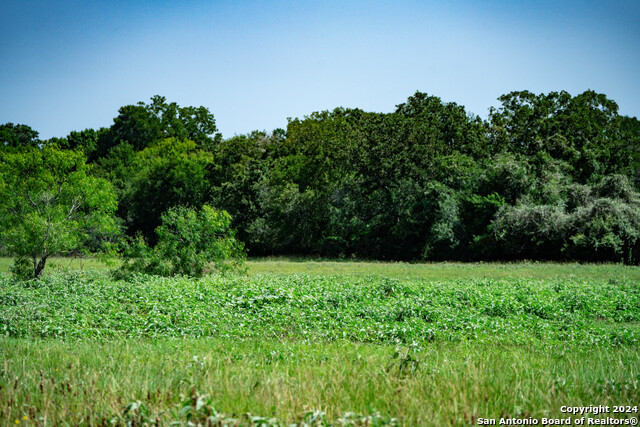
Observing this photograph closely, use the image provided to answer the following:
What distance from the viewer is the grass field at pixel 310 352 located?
13.3 ft

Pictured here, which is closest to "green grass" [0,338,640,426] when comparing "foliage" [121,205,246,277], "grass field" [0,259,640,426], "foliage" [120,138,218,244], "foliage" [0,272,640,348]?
"grass field" [0,259,640,426]

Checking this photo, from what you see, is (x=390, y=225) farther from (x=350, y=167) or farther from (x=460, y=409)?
(x=460, y=409)

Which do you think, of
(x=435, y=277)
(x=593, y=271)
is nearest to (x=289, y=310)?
(x=435, y=277)

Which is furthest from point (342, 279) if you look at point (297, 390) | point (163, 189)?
point (163, 189)

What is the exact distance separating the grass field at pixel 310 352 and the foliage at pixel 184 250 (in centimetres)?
209

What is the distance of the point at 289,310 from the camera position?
11.3 m

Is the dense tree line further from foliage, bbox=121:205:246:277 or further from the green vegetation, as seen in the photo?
foliage, bbox=121:205:246:277

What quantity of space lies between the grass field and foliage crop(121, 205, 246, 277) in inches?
82.3

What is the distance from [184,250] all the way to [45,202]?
5.81 metres

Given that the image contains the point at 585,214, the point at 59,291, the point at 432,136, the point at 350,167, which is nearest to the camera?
the point at 59,291

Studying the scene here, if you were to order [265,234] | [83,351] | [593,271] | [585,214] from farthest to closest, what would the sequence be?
1. [265,234]
2. [585,214]
3. [593,271]
4. [83,351]

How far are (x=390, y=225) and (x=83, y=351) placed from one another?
32.0m

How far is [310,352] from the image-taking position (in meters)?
7.52

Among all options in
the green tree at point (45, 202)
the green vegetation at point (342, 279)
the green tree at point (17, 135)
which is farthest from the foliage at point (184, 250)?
the green tree at point (17, 135)
